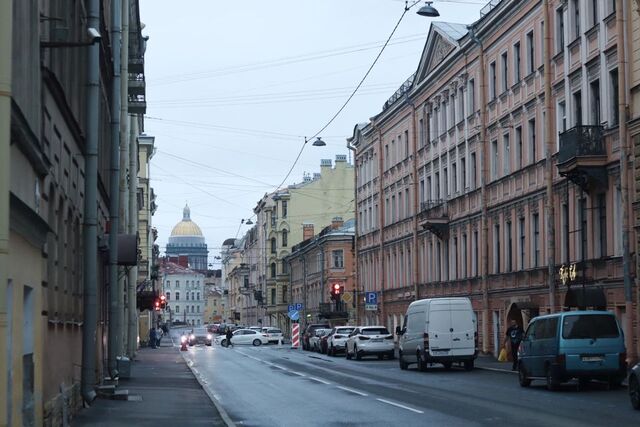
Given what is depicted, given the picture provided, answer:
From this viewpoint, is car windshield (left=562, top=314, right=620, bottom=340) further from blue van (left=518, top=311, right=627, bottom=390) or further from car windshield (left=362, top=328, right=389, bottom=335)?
car windshield (left=362, top=328, right=389, bottom=335)

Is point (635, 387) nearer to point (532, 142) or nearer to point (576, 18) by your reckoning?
point (576, 18)

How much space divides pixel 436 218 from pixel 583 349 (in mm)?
27959

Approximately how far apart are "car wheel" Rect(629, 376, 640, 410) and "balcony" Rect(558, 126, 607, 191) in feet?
46.9

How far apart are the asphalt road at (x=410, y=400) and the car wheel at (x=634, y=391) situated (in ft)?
0.55

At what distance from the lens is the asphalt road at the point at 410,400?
1866 cm

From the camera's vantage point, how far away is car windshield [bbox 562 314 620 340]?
2498 centimetres

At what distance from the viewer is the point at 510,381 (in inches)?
1174

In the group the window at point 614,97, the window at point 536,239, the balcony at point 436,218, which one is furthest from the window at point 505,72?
the window at point 614,97

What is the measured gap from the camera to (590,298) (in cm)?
3272

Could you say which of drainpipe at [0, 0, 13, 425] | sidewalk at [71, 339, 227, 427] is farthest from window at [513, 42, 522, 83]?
drainpipe at [0, 0, 13, 425]

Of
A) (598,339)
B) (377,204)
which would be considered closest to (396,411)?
(598,339)

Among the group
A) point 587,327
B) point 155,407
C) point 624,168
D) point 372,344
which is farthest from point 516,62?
point 155,407

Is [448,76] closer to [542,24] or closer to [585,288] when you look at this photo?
[542,24]

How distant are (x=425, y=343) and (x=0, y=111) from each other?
2937 cm
